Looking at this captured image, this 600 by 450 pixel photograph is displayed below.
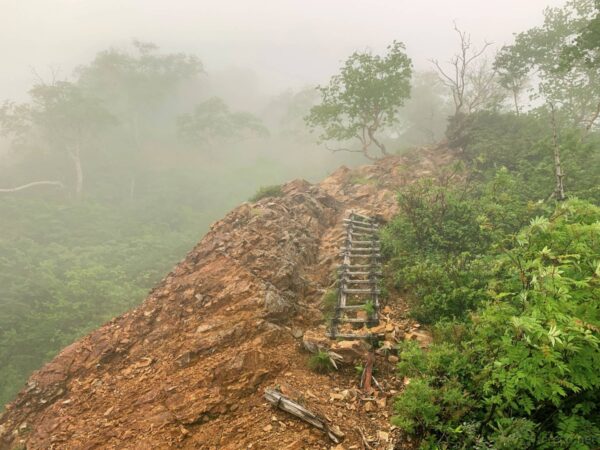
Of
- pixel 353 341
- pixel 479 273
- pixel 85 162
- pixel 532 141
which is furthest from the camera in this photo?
pixel 85 162

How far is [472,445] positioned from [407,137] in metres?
42.8

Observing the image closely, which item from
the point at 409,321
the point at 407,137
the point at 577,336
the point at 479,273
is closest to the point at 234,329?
the point at 409,321

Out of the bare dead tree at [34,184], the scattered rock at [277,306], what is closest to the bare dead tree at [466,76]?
the scattered rock at [277,306]

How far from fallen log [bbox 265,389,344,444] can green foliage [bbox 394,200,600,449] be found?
983mm

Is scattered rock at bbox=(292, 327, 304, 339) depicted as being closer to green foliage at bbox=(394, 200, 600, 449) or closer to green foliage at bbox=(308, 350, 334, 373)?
green foliage at bbox=(308, 350, 334, 373)

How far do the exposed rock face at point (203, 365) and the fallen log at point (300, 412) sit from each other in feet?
0.42

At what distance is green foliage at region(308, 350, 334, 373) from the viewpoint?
6785 millimetres

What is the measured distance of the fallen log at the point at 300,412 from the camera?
528 cm

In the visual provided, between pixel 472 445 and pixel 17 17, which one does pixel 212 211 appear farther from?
pixel 17 17

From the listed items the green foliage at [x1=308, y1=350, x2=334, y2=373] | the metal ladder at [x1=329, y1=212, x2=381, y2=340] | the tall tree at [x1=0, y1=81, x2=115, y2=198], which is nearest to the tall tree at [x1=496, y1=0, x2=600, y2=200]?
the metal ladder at [x1=329, y1=212, x2=381, y2=340]

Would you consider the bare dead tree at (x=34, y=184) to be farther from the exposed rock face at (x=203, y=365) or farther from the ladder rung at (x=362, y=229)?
the ladder rung at (x=362, y=229)

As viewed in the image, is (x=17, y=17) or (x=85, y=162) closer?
(x=85, y=162)

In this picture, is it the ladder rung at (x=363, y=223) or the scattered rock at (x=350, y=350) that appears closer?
the scattered rock at (x=350, y=350)

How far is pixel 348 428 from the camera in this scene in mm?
5426
